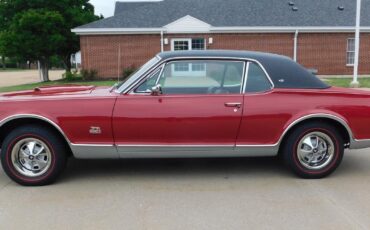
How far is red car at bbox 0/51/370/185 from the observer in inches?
179

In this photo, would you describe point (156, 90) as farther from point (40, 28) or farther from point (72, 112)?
point (40, 28)

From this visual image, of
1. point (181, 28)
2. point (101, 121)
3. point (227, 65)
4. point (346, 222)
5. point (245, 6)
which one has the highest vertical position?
point (245, 6)

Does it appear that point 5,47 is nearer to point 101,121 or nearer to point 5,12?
point 5,12

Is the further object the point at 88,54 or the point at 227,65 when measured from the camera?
the point at 88,54

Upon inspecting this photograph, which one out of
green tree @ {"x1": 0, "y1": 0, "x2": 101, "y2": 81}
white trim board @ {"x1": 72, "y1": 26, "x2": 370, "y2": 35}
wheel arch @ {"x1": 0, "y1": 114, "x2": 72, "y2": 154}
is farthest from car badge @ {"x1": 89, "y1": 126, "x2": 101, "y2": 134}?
green tree @ {"x1": 0, "y1": 0, "x2": 101, "y2": 81}

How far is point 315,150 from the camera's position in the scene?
15.9ft

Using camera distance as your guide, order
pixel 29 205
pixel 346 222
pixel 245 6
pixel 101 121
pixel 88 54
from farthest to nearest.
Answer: pixel 245 6 → pixel 88 54 → pixel 101 121 → pixel 29 205 → pixel 346 222

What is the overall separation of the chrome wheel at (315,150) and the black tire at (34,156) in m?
2.94

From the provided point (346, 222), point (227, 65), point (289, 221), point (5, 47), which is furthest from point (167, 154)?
point (5, 47)

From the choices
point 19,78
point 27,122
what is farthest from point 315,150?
point 19,78

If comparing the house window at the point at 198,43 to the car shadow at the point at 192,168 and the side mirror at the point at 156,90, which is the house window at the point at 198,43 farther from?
the side mirror at the point at 156,90

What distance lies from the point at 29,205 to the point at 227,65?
9.14 ft

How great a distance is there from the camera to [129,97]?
4.62 metres

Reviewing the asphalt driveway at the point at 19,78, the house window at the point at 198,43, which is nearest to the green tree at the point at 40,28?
the asphalt driveway at the point at 19,78
